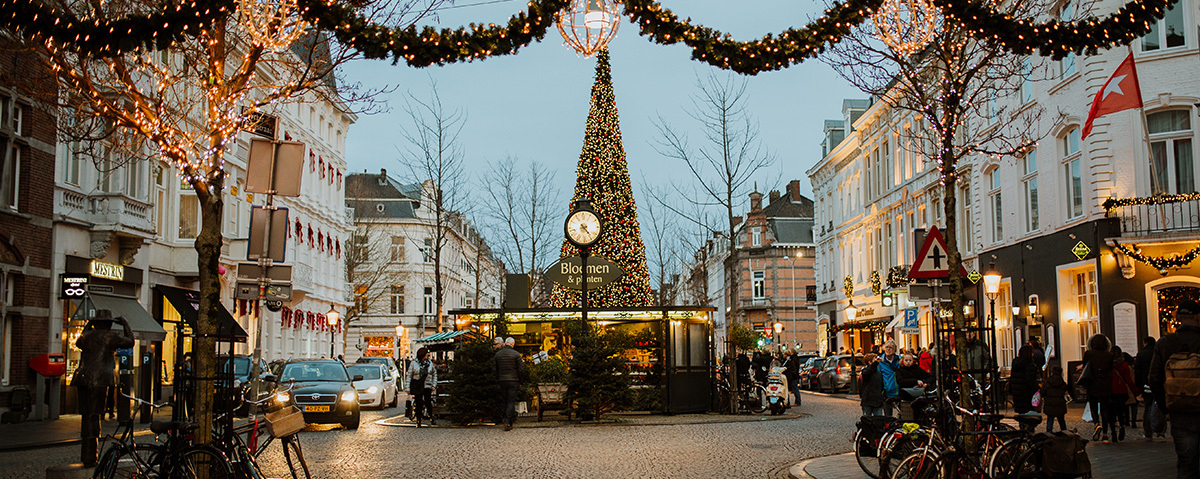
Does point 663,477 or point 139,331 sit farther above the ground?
point 139,331

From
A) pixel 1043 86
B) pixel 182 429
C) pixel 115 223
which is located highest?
pixel 1043 86

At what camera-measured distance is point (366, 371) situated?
3272 cm

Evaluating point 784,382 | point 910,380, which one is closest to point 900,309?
point 784,382

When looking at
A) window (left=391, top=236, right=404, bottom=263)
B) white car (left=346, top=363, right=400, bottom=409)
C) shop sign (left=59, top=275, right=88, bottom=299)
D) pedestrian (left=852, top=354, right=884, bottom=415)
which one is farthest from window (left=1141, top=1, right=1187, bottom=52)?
window (left=391, top=236, right=404, bottom=263)

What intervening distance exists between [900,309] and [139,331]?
96.6ft

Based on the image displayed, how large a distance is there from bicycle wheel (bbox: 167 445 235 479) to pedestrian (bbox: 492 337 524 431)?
11.8 metres

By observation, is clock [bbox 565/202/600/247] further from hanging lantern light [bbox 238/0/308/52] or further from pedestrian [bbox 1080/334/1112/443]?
hanging lantern light [bbox 238/0/308/52]

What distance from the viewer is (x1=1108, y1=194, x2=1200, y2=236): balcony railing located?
80.5ft

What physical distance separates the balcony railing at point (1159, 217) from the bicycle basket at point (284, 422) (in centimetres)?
2102

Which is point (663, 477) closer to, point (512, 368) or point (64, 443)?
point (512, 368)

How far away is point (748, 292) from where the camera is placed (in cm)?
9194

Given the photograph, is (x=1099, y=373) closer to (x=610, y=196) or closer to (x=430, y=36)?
(x=430, y=36)

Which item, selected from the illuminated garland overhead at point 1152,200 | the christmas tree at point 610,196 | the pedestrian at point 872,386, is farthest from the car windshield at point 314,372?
the illuminated garland overhead at point 1152,200

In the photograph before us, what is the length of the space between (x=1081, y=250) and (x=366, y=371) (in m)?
19.7
